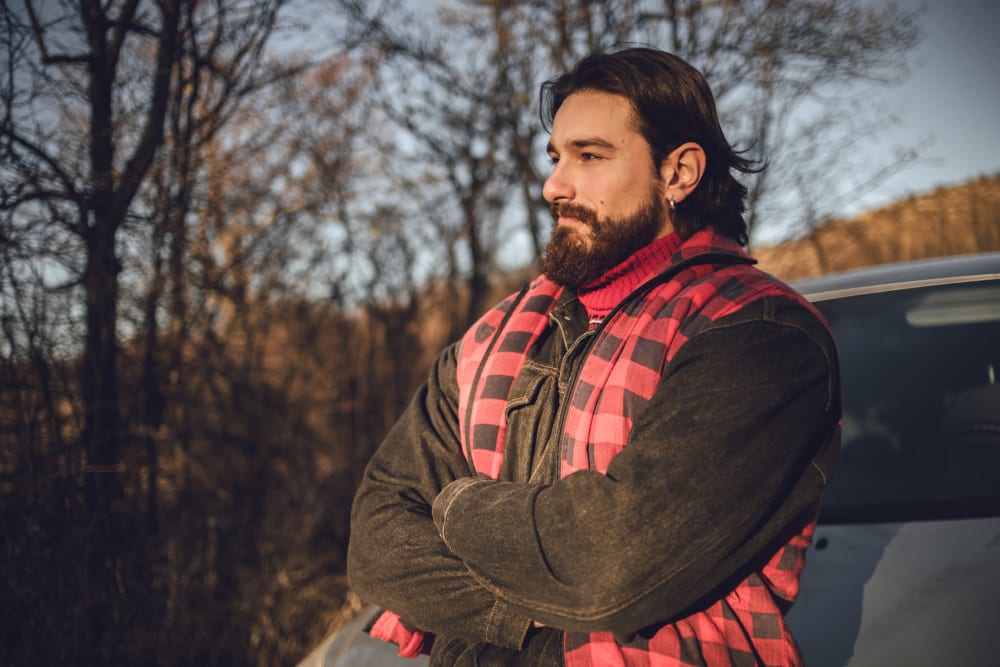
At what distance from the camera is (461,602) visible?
4.17 ft

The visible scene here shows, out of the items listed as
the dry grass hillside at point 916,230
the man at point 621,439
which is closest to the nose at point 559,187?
the man at point 621,439

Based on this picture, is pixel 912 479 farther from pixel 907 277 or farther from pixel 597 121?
pixel 597 121

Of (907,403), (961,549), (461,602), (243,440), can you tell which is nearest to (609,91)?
(461,602)

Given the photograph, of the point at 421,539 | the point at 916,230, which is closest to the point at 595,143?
the point at 421,539

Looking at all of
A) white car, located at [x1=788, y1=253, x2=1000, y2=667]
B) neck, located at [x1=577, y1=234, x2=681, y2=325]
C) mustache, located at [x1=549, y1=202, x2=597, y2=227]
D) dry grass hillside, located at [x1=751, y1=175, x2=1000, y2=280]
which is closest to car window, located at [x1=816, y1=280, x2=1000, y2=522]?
white car, located at [x1=788, y1=253, x2=1000, y2=667]

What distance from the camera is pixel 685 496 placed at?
1.05 metres

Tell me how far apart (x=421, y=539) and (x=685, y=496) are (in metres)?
0.57

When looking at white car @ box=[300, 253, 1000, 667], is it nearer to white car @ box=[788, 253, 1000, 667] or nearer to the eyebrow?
white car @ box=[788, 253, 1000, 667]

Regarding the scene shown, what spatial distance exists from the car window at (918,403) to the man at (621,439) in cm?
85

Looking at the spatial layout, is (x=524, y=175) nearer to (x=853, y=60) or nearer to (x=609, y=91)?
(x=853, y=60)

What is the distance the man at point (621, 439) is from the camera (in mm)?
1067

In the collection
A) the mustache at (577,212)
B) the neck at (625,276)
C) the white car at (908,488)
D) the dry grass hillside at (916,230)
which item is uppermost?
the dry grass hillside at (916,230)

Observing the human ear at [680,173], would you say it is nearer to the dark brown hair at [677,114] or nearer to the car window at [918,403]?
the dark brown hair at [677,114]

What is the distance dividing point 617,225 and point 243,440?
2.81 metres
